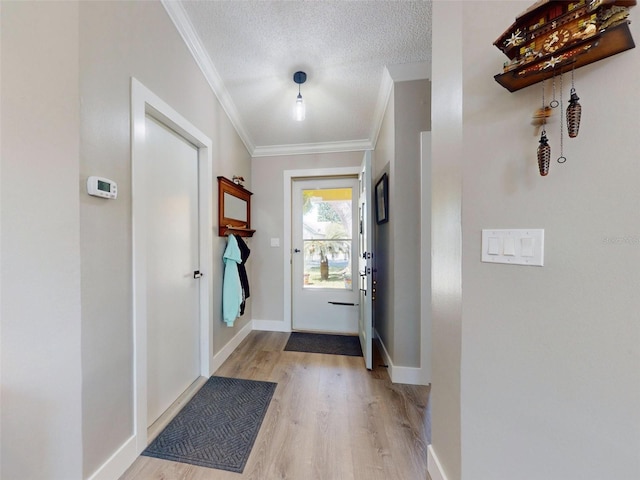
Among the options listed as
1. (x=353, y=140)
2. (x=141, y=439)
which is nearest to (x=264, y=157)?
(x=353, y=140)

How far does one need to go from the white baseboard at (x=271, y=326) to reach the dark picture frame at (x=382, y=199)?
176 centimetres

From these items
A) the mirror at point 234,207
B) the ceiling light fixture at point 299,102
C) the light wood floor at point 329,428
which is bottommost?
the light wood floor at point 329,428

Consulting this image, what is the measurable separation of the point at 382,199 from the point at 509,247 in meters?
1.55

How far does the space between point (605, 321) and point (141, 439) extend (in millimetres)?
2118

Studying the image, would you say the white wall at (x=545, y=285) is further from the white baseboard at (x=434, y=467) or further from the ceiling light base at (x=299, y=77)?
the ceiling light base at (x=299, y=77)

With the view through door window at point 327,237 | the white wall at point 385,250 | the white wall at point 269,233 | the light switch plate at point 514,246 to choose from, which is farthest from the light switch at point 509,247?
the white wall at point 269,233

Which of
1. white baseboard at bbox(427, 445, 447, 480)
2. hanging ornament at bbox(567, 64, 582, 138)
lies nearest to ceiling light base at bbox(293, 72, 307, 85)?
hanging ornament at bbox(567, 64, 582, 138)

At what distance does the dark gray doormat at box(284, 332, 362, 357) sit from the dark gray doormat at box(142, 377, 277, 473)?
69 centimetres

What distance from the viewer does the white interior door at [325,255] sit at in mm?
2971

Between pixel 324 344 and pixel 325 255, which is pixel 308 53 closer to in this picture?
pixel 325 255

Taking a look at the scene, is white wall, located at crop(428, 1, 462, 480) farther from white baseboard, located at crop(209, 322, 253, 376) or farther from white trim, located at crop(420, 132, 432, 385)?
white baseboard, located at crop(209, 322, 253, 376)

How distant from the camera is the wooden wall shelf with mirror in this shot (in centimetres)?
221

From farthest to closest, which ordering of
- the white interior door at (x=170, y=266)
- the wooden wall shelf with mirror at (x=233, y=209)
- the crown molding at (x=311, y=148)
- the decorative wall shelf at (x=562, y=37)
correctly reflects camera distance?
1. the crown molding at (x=311, y=148)
2. the wooden wall shelf with mirror at (x=233, y=209)
3. the white interior door at (x=170, y=266)
4. the decorative wall shelf at (x=562, y=37)

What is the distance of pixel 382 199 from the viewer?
7.52ft
